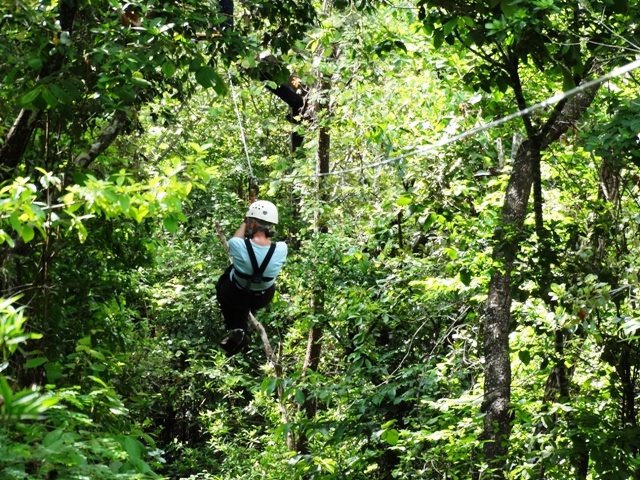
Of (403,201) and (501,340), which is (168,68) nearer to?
(403,201)

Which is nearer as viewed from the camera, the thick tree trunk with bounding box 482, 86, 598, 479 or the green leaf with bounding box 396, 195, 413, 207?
the green leaf with bounding box 396, 195, 413, 207

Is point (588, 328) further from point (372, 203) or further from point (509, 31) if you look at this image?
point (372, 203)

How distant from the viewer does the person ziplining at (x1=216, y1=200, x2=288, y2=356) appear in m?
5.77

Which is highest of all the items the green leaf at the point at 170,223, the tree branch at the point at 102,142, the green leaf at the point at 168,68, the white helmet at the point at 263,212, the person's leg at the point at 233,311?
the green leaf at the point at 168,68

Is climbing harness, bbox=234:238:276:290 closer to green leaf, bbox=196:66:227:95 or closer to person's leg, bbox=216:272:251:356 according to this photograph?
person's leg, bbox=216:272:251:356

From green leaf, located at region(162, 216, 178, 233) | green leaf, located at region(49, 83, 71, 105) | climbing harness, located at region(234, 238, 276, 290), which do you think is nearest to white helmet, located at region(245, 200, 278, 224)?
climbing harness, located at region(234, 238, 276, 290)

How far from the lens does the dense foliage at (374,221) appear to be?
3.75 m

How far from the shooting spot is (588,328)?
4.07 meters

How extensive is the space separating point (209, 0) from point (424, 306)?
4.45m

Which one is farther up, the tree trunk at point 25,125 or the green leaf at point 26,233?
the tree trunk at point 25,125

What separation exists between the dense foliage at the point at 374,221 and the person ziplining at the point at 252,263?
549 mm

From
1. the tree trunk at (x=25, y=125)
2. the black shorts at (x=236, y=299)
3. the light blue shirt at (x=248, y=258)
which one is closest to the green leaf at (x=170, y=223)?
the tree trunk at (x=25, y=125)

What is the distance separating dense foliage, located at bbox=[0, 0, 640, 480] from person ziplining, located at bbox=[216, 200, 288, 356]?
549 mm

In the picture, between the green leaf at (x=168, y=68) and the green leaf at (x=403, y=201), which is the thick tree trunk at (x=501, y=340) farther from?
the green leaf at (x=168, y=68)
